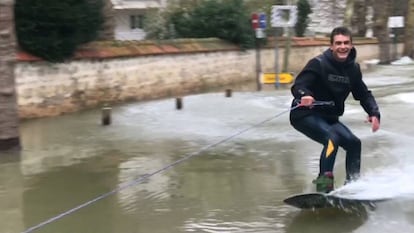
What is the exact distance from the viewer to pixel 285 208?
7.08 meters

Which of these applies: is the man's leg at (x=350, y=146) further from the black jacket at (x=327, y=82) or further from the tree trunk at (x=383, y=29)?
the tree trunk at (x=383, y=29)

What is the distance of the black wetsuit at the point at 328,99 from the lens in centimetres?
675

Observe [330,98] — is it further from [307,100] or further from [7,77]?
[7,77]

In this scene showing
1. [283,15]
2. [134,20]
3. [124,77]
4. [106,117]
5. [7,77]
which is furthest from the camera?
[134,20]

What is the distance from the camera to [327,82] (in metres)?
6.80

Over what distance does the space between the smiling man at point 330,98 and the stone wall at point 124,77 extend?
8957 millimetres

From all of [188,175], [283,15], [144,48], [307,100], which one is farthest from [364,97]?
[283,15]

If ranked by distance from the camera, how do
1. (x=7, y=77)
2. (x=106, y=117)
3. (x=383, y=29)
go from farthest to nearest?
1. (x=383, y=29)
2. (x=106, y=117)
3. (x=7, y=77)

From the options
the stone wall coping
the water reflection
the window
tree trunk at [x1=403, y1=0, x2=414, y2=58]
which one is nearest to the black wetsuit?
the water reflection

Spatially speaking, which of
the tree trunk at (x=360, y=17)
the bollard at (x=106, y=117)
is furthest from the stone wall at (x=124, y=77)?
the tree trunk at (x=360, y=17)

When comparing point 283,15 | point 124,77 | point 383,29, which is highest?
point 283,15

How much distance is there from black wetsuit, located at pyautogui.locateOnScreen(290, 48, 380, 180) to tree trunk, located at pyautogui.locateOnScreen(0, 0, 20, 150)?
4.88m

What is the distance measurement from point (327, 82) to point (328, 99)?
0.62 ft

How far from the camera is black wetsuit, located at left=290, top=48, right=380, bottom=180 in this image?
6.75 meters
